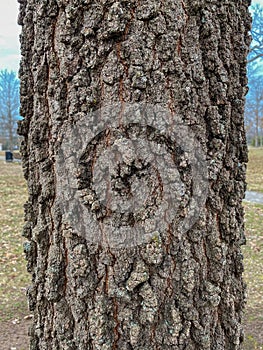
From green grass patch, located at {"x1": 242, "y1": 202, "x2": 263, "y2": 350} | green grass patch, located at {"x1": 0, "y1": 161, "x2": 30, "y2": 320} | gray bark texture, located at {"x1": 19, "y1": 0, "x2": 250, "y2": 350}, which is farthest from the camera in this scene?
green grass patch, located at {"x1": 0, "y1": 161, "x2": 30, "y2": 320}

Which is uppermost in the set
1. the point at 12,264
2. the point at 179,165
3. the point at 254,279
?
the point at 179,165

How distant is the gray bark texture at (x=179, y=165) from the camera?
136 centimetres

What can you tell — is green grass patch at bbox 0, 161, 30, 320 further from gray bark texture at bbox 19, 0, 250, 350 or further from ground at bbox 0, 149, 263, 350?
gray bark texture at bbox 19, 0, 250, 350

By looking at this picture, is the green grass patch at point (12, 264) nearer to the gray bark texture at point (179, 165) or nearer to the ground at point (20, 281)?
the ground at point (20, 281)

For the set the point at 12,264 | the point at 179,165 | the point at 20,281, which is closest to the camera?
the point at 179,165

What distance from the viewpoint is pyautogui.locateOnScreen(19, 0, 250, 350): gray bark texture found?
1.36 m

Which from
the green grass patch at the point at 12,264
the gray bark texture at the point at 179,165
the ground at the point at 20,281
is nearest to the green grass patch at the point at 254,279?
the ground at the point at 20,281

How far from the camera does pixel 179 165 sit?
55.4 inches

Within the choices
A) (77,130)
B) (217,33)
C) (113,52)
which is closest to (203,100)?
(217,33)

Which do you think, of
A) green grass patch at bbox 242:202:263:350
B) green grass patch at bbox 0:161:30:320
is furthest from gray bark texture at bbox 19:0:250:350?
green grass patch at bbox 0:161:30:320

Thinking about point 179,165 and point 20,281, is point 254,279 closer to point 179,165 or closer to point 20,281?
point 20,281

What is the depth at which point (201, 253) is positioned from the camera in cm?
147

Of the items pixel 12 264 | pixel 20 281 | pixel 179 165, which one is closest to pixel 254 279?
pixel 20 281

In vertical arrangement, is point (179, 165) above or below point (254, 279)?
above
